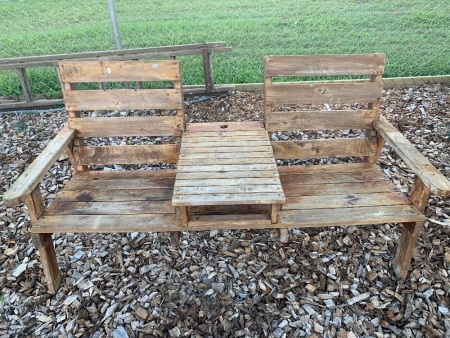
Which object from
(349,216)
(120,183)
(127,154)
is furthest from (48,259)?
(349,216)

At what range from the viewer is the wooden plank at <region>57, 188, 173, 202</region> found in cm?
237

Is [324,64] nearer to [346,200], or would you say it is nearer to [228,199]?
[346,200]

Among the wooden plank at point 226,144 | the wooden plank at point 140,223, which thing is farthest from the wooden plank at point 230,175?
Result: the wooden plank at point 226,144

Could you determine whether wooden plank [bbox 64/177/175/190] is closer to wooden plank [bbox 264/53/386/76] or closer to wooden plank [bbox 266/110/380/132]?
wooden plank [bbox 266/110/380/132]

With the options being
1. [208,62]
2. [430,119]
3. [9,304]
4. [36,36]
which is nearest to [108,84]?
[208,62]

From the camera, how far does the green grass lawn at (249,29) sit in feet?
17.3

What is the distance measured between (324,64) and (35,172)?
182 cm

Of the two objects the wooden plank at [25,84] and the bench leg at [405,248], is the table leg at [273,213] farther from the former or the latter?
the wooden plank at [25,84]

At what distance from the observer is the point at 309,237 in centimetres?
277

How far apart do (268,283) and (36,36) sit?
17.7 ft

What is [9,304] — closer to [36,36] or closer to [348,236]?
[348,236]

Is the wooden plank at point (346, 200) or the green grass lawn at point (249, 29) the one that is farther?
the green grass lawn at point (249, 29)

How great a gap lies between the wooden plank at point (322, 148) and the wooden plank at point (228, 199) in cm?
77

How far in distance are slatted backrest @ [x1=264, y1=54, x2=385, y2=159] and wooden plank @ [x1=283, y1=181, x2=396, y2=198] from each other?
30cm
